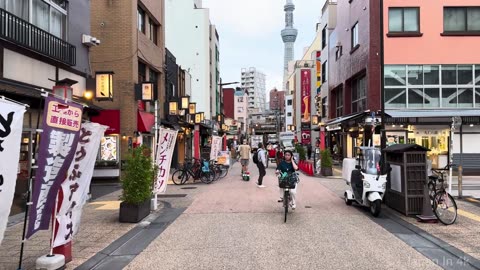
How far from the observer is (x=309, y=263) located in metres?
6.09

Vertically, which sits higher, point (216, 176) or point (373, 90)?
point (373, 90)

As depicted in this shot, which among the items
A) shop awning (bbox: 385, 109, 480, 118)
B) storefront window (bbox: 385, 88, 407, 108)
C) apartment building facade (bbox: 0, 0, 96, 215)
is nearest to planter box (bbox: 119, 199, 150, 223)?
apartment building facade (bbox: 0, 0, 96, 215)

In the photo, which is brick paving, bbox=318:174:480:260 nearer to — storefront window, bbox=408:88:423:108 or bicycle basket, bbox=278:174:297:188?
bicycle basket, bbox=278:174:297:188

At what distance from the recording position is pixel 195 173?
61.8 ft

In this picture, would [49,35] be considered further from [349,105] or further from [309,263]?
[349,105]

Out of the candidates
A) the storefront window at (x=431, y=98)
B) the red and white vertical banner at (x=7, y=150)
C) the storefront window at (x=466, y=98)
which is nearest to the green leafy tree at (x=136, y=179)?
the red and white vertical banner at (x=7, y=150)

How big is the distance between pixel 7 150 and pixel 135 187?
17.5ft

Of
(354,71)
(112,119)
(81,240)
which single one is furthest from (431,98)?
(81,240)

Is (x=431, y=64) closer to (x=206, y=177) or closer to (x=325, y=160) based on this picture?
(x=325, y=160)

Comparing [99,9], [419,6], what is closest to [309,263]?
[99,9]

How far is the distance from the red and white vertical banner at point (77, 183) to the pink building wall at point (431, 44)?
21856 millimetres

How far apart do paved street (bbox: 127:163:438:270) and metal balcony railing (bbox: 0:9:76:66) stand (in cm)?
605

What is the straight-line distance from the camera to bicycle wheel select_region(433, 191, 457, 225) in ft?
30.2

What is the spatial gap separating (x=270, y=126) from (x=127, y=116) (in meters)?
109
